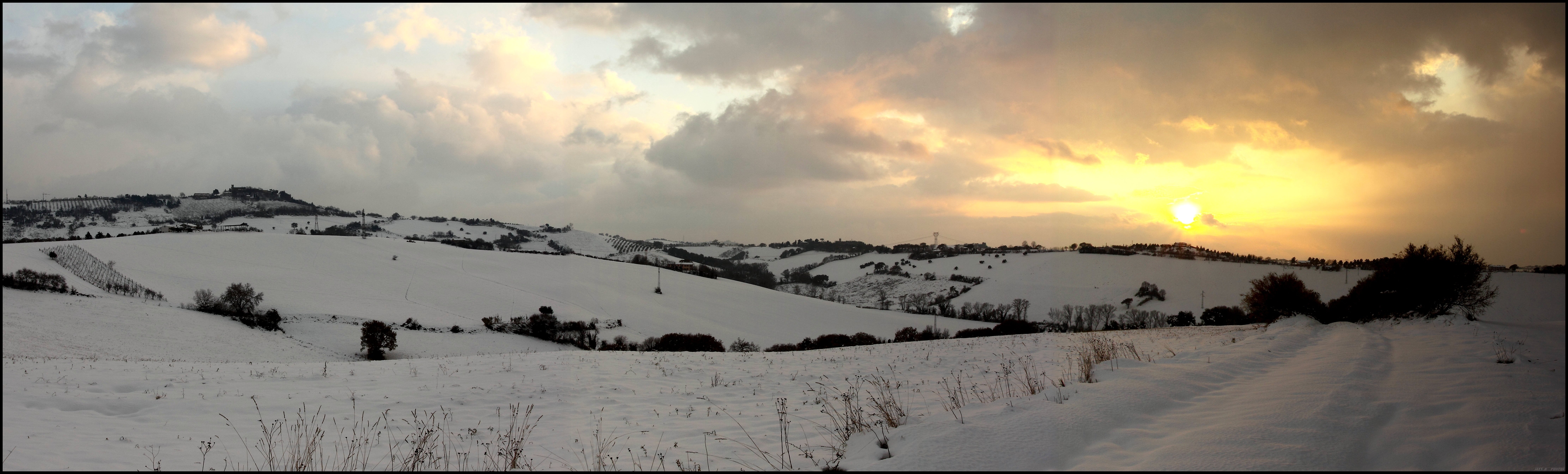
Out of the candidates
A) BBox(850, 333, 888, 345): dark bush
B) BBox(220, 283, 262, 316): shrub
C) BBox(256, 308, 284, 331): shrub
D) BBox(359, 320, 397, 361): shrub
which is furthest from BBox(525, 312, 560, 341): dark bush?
BBox(850, 333, 888, 345): dark bush

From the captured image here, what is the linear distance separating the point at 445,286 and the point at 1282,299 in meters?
59.6

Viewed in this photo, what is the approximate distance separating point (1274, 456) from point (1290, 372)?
512 centimetres

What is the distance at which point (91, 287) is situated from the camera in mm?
37625

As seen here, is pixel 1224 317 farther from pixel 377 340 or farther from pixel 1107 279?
pixel 1107 279

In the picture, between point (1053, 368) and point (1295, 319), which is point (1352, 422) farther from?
point (1295, 319)

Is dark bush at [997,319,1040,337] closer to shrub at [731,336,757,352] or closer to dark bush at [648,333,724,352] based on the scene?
dark bush at [648,333,724,352]

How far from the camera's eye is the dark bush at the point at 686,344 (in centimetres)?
3250

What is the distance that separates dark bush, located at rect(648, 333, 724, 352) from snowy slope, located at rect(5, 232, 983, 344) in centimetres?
1212

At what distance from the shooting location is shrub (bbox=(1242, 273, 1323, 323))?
20.8 m

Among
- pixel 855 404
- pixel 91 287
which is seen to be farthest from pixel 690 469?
Answer: pixel 91 287

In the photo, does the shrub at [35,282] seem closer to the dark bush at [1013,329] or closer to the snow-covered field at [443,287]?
the snow-covered field at [443,287]

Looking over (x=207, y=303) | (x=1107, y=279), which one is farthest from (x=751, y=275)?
(x=207, y=303)

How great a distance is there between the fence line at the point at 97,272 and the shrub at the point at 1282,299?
203 ft

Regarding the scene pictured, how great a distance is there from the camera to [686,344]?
3331cm
